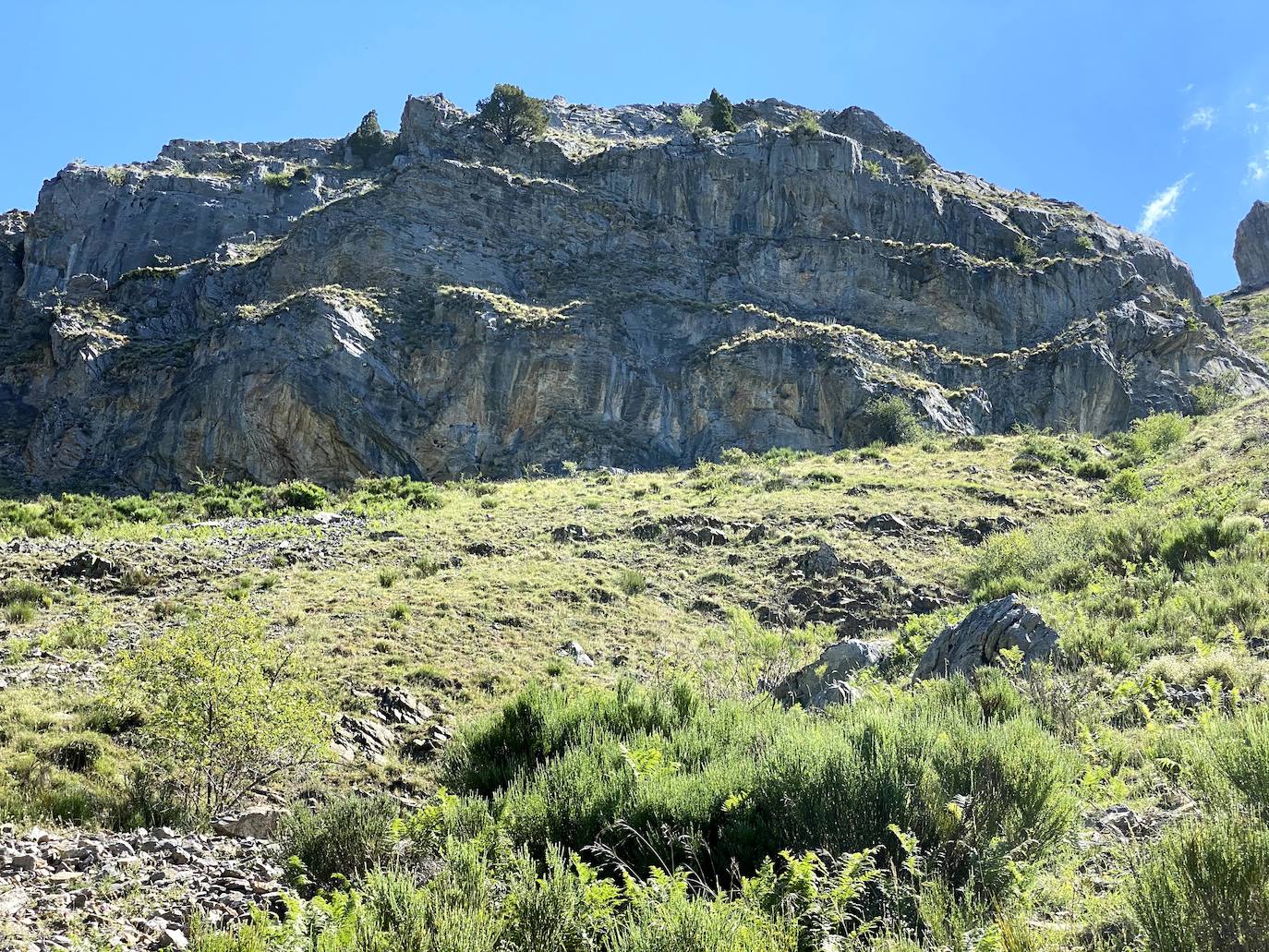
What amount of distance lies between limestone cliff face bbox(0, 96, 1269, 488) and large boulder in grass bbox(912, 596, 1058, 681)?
26.5m

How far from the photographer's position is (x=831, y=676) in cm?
1009

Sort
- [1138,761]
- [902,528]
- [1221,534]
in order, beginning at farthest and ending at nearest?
1. [902,528]
2. [1221,534]
3. [1138,761]

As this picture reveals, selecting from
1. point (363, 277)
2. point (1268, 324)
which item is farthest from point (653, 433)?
point (1268, 324)

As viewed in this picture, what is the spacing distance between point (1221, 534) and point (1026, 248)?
41.0 m

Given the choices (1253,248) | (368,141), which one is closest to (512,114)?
(368,141)

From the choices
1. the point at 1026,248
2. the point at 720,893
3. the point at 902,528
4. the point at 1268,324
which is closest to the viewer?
the point at 720,893

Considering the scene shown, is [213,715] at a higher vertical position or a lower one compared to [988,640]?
lower

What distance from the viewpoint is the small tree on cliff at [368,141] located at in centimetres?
5622

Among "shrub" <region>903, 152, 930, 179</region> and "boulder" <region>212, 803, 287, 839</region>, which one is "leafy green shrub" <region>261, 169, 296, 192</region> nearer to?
"shrub" <region>903, 152, 930, 179</region>

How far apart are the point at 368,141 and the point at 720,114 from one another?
22380mm

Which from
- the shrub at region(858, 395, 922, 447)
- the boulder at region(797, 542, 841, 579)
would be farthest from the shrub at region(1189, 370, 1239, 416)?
the boulder at region(797, 542, 841, 579)

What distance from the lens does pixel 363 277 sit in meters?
41.0

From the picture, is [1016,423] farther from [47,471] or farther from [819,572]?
[47,471]

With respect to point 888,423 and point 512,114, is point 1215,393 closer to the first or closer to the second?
A: point 888,423
